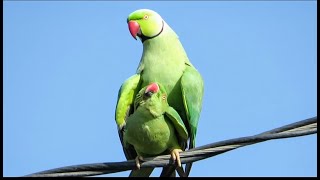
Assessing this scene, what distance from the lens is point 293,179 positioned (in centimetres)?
396

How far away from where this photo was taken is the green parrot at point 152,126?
4090mm

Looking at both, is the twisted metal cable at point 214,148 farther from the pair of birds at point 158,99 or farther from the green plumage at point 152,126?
the green plumage at point 152,126

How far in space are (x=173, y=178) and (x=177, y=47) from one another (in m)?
1.14

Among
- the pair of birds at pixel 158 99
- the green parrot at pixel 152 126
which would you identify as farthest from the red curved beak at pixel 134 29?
the green parrot at pixel 152 126

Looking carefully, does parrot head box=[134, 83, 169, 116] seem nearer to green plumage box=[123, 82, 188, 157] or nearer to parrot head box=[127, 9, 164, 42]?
green plumage box=[123, 82, 188, 157]

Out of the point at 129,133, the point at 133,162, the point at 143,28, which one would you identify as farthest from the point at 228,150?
the point at 143,28

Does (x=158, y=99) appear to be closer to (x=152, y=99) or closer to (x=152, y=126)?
(x=152, y=99)

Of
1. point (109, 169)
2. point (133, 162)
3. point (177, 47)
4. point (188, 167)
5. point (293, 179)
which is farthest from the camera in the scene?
point (177, 47)

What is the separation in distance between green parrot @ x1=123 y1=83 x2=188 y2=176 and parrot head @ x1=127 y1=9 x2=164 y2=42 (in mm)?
668

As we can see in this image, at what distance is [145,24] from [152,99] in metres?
0.97

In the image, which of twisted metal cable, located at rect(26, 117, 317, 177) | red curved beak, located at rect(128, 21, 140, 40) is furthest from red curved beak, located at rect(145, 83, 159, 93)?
red curved beak, located at rect(128, 21, 140, 40)

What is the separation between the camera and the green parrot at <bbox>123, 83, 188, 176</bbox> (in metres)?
4.09

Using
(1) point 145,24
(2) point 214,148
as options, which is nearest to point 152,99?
(2) point 214,148

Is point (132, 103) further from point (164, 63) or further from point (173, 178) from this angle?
point (173, 178)
